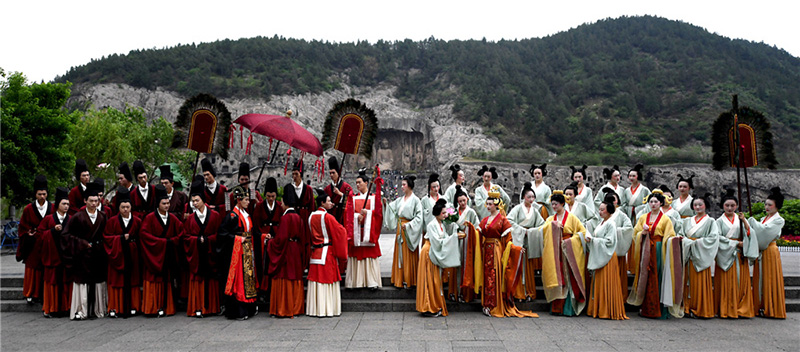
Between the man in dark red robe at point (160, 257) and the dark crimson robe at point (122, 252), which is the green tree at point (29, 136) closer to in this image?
the dark crimson robe at point (122, 252)

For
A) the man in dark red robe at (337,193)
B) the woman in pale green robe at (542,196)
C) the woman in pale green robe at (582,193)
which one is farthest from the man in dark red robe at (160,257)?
the woman in pale green robe at (582,193)

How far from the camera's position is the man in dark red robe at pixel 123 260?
716 cm

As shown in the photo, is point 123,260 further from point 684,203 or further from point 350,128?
point 684,203

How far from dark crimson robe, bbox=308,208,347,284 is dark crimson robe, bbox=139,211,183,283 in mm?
2053

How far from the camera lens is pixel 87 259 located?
718 centimetres

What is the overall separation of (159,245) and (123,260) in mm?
590

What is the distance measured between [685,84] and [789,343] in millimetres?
74768

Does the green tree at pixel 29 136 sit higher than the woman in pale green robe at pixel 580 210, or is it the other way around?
the green tree at pixel 29 136

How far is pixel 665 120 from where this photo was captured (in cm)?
6206

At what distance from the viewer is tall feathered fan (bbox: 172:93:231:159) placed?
8.34 meters

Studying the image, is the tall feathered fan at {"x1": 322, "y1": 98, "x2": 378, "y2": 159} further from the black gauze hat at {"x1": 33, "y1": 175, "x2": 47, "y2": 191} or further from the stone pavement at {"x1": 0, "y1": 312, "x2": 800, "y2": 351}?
the black gauze hat at {"x1": 33, "y1": 175, "x2": 47, "y2": 191}

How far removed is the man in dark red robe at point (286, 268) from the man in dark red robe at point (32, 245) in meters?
3.69

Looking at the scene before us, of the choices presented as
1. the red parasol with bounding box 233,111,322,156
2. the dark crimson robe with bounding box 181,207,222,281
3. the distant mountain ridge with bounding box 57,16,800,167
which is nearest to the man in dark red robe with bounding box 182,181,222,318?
the dark crimson robe with bounding box 181,207,222,281

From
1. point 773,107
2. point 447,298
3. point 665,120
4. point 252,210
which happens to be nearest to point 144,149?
point 252,210
